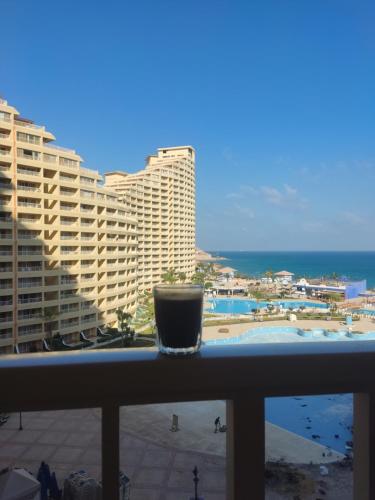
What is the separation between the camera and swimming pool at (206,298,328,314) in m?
13.8

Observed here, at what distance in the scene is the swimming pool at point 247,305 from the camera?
45.4 ft

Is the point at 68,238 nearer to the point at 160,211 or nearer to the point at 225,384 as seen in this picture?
the point at 160,211

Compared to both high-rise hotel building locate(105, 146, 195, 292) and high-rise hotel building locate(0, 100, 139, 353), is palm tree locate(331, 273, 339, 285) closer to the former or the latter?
high-rise hotel building locate(105, 146, 195, 292)

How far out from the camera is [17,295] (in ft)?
28.0

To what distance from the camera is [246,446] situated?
27cm

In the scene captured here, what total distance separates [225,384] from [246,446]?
0.06 meters

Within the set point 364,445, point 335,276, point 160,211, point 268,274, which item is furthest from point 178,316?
point 335,276

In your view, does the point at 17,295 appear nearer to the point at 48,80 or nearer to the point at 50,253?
the point at 50,253

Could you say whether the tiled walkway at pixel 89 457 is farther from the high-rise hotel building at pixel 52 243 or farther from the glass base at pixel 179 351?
the high-rise hotel building at pixel 52 243

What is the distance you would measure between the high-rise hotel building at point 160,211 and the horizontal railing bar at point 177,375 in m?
11.4

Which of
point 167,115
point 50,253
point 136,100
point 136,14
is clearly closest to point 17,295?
point 50,253

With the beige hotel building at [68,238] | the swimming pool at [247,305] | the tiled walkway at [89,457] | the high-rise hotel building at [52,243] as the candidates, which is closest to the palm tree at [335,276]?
the swimming pool at [247,305]

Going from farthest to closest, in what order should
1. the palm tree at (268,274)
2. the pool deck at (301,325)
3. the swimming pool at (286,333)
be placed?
1. the palm tree at (268,274)
2. the pool deck at (301,325)
3. the swimming pool at (286,333)

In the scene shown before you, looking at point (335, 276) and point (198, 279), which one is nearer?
point (198, 279)
